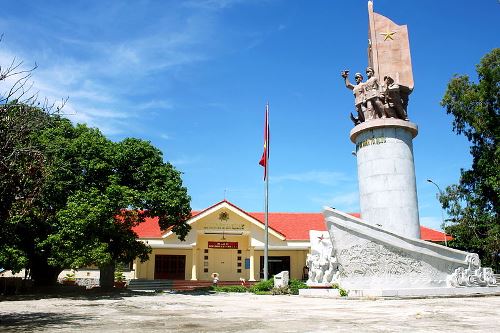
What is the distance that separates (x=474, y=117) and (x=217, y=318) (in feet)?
75.7

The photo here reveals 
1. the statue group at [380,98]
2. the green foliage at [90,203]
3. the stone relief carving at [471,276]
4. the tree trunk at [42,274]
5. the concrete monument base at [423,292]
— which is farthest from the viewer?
the tree trunk at [42,274]

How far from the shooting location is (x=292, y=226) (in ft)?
120

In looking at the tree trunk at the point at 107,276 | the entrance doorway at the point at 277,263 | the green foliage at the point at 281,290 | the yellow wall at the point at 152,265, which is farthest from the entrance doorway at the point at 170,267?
the green foliage at the point at 281,290

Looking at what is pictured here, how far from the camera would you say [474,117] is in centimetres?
2642

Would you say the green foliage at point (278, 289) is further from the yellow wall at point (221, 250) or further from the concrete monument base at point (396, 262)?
the yellow wall at point (221, 250)

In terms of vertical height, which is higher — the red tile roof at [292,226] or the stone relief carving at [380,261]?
the red tile roof at [292,226]

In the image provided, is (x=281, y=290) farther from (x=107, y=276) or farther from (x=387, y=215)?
(x=107, y=276)

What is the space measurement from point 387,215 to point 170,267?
70.9 feet

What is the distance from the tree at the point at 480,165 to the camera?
85.0ft

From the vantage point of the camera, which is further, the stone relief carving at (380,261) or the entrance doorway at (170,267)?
the entrance doorway at (170,267)

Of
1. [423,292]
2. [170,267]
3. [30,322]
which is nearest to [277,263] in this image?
[170,267]

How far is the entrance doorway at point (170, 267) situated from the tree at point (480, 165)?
19.6 meters

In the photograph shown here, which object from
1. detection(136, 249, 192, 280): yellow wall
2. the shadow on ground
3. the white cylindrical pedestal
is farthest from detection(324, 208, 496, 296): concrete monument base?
detection(136, 249, 192, 280): yellow wall

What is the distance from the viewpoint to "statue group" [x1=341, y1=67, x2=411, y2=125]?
1784 centimetres
